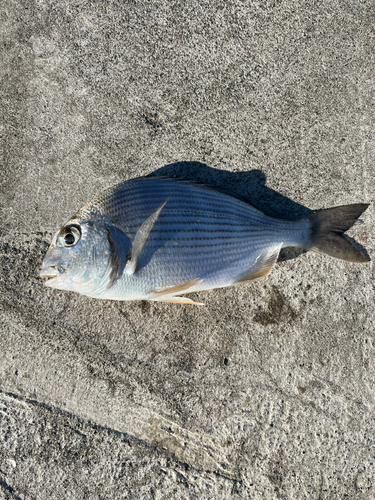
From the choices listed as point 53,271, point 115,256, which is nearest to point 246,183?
point 115,256

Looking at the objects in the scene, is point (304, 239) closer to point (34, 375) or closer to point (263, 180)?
point (263, 180)

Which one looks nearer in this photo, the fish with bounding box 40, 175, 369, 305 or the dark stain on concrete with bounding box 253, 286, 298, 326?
the fish with bounding box 40, 175, 369, 305

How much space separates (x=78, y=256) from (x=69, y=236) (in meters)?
0.14

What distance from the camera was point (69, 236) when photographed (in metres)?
1.81

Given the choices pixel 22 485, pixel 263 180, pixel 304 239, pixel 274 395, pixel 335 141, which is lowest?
pixel 22 485

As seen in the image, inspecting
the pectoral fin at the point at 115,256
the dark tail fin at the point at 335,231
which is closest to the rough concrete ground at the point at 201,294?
the dark tail fin at the point at 335,231

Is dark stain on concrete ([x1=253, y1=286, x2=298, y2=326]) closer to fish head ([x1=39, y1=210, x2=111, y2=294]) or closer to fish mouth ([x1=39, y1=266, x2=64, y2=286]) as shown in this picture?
fish head ([x1=39, y1=210, x2=111, y2=294])

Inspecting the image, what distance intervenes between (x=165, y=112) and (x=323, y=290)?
1732 mm

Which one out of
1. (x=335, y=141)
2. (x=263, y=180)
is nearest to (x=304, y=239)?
(x=263, y=180)

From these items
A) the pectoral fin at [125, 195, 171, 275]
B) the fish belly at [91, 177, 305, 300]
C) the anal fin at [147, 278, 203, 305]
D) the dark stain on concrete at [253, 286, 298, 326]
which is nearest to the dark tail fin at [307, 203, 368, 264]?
the fish belly at [91, 177, 305, 300]

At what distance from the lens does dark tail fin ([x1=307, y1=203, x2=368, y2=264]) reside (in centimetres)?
205

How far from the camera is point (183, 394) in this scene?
210cm

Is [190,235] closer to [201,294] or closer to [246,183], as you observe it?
[201,294]

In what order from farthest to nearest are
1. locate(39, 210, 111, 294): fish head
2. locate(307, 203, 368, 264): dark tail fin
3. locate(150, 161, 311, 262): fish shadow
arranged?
locate(150, 161, 311, 262): fish shadow, locate(307, 203, 368, 264): dark tail fin, locate(39, 210, 111, 294): fish head
